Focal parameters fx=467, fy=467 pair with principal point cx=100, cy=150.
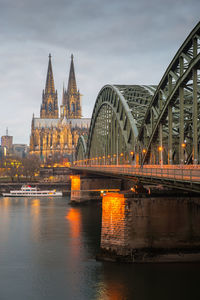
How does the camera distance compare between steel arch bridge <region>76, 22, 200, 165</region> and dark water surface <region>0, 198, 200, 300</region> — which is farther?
steel arch bridge <region>76, 22, 200, 165</region>

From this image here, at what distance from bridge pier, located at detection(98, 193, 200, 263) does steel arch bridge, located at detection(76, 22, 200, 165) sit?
3.95m

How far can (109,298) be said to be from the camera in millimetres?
28938

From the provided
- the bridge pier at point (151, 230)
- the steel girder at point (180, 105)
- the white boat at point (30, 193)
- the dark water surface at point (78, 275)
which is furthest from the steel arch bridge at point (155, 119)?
the white boat at point (30, 193)

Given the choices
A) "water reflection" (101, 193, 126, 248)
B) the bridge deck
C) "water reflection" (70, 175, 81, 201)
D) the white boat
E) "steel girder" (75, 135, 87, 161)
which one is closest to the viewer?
the bridge deck

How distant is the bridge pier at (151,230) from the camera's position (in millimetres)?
34312

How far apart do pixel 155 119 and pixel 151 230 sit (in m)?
23.7

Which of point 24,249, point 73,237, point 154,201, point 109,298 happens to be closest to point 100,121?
point 73,237

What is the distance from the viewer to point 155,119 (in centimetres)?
5631

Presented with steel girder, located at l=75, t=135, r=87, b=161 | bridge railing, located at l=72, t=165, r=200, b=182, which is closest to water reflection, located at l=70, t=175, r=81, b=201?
steel girder, located at l=75, t=135, r=87, b=161

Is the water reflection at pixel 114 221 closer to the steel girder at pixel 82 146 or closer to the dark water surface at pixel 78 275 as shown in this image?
the dark water surface at pixel 78 275

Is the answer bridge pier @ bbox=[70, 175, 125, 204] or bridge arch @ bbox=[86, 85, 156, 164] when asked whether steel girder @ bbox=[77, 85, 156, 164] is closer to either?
bridge arch @ bbox=[86, 85, 156, 164]

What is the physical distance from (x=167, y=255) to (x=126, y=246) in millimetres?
3061

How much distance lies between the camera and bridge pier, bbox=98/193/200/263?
34.3 m

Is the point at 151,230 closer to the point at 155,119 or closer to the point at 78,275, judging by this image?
the point at 78,275
